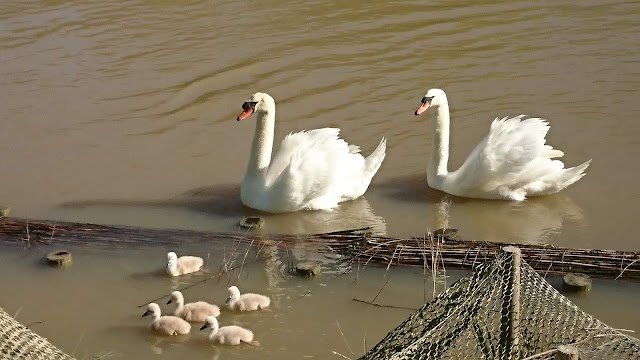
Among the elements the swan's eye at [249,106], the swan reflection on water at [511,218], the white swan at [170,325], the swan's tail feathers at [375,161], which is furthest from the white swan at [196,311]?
the swan's tail feathers at [375,161]

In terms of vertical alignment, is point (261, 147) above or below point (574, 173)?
below

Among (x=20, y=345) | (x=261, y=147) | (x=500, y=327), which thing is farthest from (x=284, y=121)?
(x=20, y=345)

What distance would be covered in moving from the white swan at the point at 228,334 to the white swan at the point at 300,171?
2.10 m

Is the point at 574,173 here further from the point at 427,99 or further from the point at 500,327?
the point at 500,327

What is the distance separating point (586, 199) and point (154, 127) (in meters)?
4.21

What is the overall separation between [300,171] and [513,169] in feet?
5.27

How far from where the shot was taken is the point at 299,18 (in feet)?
44.1

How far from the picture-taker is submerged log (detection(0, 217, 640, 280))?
6523mm

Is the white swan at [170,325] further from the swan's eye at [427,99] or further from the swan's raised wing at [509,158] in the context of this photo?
the swan's eye at [427,99]

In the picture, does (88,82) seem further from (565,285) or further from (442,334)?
(442,334)

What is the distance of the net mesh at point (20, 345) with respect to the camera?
15.1ft

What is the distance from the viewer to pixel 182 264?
6895mm

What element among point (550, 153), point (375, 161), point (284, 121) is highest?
point (550, 153)

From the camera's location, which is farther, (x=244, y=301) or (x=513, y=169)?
(x=513, y=169)
